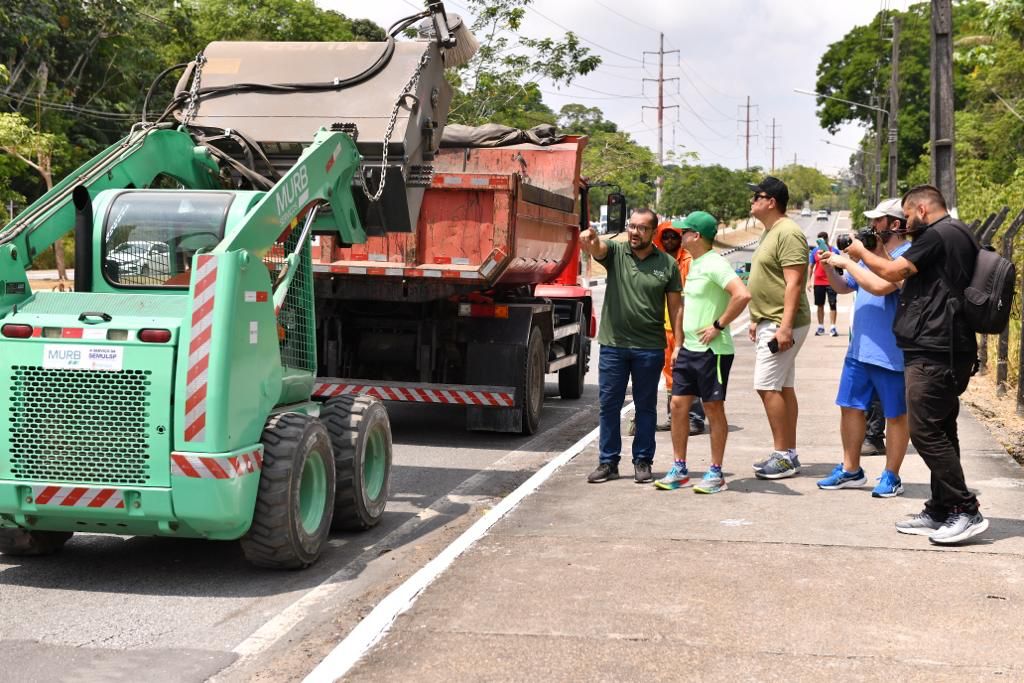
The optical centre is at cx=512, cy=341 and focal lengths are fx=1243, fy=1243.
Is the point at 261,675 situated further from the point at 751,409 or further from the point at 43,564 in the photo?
the point at 751,409

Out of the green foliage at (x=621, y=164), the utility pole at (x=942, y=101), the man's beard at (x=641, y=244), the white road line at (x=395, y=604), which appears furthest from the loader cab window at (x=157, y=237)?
the green foliage at (x=621, y=164)

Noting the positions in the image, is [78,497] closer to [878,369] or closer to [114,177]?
[114,177]

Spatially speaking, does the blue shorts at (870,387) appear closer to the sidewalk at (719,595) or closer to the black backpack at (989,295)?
the sidewalk at (719,595)

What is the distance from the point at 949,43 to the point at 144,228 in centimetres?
1229

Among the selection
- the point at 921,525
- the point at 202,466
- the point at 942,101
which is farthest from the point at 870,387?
the point at 942,101

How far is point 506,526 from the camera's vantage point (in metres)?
7.47

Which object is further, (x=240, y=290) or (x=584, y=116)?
(x=584, y=116)

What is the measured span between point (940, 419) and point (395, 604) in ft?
10.9

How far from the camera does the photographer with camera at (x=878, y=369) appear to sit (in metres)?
8.28

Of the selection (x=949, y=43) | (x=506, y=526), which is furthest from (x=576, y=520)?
(x=949, y=43)

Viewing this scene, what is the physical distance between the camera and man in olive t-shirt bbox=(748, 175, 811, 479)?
859cm

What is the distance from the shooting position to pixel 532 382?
12.1 meters

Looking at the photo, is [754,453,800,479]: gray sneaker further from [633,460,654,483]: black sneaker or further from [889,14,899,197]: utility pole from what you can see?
[889,14,899,197]: utility pole

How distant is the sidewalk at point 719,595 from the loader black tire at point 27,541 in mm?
2239
